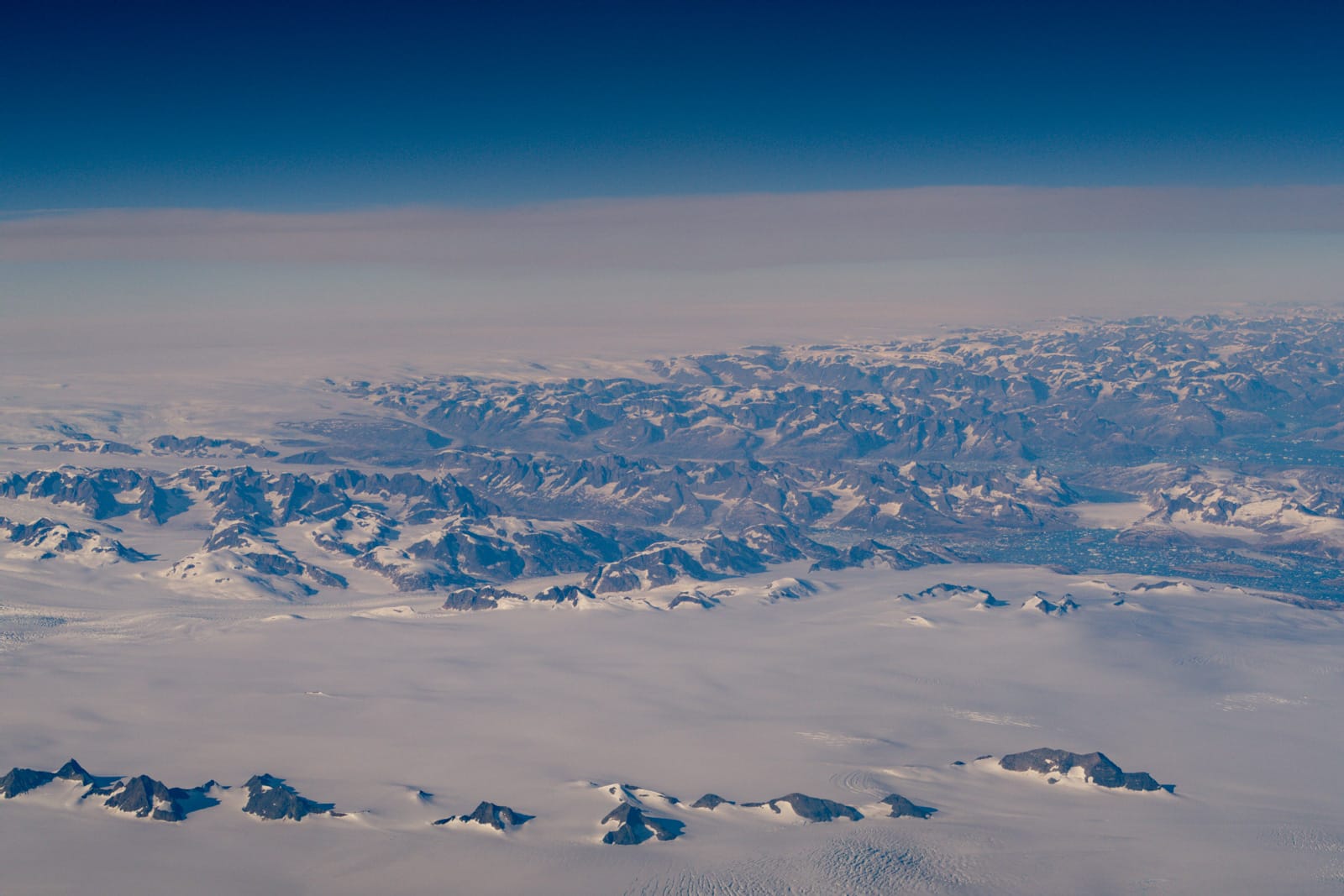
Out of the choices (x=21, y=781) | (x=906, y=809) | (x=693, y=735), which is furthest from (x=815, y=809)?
(x=21, y=781)

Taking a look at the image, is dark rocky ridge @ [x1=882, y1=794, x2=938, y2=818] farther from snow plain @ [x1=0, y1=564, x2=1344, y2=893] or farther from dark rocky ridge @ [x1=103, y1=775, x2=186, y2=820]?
dark rocky ridge @ [x1=103, y1=775, x2=186, y2=820]

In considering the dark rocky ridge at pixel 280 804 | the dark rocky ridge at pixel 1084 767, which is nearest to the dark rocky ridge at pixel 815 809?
the dark rocky ridge at pixel 1084 767

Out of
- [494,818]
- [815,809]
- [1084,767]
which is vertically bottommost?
[494,818]

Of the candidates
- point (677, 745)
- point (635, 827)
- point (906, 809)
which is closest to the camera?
point (635, 827)

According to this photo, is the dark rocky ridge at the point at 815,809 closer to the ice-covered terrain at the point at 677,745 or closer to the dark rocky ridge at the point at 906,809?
the ice-covered terrain at the point at 677,745

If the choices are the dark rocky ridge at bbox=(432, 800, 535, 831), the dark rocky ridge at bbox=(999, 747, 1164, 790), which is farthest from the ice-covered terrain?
the dark rocky ridge at bbox=(432, 800, 535, 831)

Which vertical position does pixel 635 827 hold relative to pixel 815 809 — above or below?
below

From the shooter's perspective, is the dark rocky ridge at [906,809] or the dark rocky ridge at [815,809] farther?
the dark rocky ridge at [906,809]

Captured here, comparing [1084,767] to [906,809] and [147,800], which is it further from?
[147,800]

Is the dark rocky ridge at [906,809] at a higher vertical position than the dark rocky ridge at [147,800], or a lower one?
higher

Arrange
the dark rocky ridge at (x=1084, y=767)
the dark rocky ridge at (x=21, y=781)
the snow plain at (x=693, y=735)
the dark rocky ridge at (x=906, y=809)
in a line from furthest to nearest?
1. the dark rocky ridge at (x=1084, y=767)
2. the dark rocky ridge at (x=21, y=781)
3. the dark rocky ridge at (x=906, y=809)
4. the snow plain at (x=693, y=735)

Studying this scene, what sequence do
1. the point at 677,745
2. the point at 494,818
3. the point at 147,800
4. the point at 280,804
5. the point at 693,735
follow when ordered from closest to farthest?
the point at 494,818
the point at 280,804
the point at 147,800
the point at 677,745
the point at 693,735
